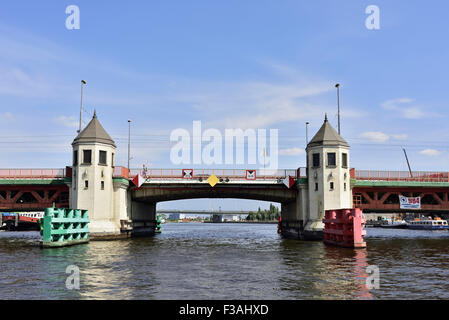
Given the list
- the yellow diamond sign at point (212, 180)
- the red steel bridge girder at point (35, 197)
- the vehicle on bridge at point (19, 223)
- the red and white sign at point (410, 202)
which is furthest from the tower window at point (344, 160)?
the vehicle on bridge at point (19, 223)

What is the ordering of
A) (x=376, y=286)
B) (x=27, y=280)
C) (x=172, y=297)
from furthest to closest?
(x=27, y=280)
(x=376, y=286)
(x=172, y=297)

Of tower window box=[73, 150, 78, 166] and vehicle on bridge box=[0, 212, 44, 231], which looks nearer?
tower window box=[73, 150, 78, 166]

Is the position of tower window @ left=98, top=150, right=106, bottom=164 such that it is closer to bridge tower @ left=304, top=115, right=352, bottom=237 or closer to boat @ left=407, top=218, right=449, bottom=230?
bridge tower @ left=304, top=115, right=352, bottom=237

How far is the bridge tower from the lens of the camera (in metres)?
54.8

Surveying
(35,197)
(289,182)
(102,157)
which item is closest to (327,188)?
(289,182)

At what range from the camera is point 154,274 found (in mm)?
24312

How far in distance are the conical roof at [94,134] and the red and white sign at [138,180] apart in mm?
5692

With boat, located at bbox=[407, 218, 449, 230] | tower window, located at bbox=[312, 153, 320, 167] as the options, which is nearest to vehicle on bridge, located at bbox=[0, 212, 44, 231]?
tower window, located at bbox=[312, 153, 320, 167]

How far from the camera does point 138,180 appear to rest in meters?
58.6

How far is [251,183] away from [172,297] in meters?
41.3

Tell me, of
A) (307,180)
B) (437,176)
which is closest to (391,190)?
(437,176)
